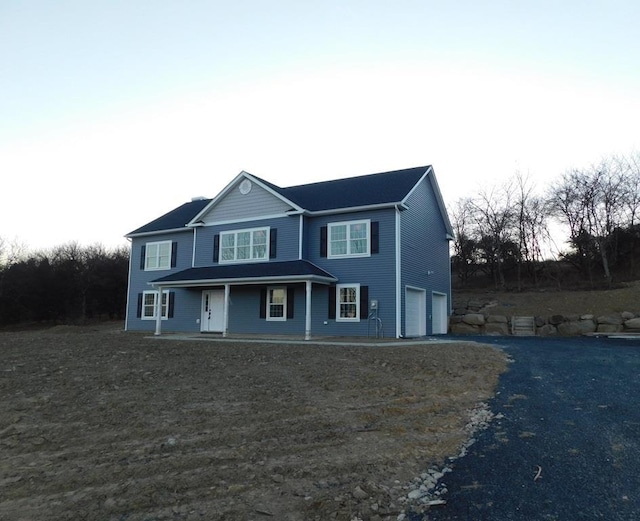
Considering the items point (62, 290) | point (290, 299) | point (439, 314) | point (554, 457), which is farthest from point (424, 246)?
point (62, 290)

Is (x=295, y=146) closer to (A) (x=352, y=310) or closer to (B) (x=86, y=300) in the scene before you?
(A) (x=352, y=310)

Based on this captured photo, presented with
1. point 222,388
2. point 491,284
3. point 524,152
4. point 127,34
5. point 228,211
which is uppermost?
point 524,152

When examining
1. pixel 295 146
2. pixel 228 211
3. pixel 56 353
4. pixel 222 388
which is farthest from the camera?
pixel 228 211

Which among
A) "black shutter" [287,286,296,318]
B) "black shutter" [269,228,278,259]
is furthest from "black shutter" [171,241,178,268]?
"black shutter" [287,286,296,318]

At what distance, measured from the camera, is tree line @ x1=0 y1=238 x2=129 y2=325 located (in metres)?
33.1

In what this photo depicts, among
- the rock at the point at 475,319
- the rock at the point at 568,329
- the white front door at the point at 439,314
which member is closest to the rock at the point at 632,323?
the rock at the point at 568,329

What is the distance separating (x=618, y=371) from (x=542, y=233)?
23.0 metres

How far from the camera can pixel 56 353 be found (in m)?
10.5

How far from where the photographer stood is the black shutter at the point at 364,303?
16289 millimetres

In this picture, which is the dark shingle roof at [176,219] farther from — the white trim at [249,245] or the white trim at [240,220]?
the white trim at [249,245]

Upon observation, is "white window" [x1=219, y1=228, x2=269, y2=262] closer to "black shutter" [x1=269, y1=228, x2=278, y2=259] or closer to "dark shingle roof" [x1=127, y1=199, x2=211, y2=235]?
"black shutter" [x1=269, y1=228, x2=278, y2=259]

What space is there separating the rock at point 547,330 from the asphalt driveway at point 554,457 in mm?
10642

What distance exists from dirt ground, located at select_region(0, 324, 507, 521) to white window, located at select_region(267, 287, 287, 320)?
345 inches

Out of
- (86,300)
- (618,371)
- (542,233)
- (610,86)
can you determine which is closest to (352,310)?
(618,371)
